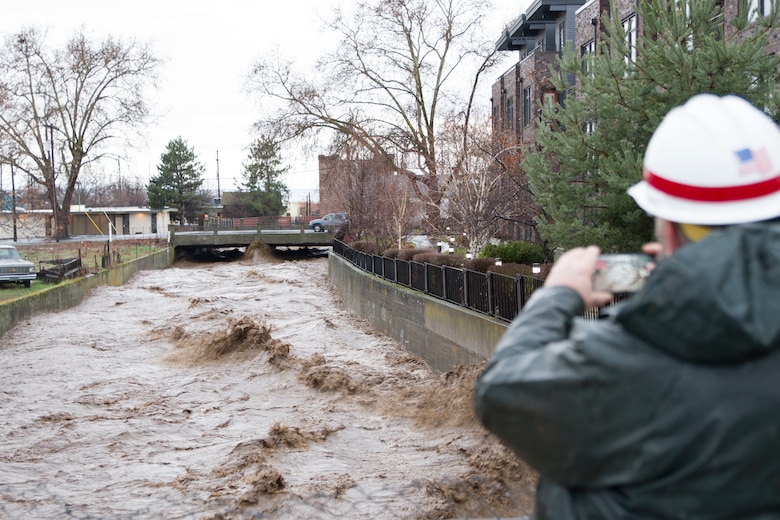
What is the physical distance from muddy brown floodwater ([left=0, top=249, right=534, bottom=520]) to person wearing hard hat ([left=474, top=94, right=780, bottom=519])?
8007mm

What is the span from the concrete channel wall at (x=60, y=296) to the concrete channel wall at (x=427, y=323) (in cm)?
996

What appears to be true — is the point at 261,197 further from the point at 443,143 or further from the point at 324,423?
the point at 324,423

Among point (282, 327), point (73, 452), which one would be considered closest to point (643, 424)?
point (73, 452)

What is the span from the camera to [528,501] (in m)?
9.50

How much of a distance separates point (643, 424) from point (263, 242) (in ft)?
204

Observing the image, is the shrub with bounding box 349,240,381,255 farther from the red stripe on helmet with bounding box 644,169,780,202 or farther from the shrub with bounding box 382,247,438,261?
the red stripe on helmet with bounding box 644,169,780,202

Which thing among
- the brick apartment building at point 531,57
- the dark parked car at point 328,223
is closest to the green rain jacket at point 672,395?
the brick apartment building at point 531,57

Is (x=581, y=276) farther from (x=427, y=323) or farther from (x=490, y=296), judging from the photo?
(x=427, y=323)

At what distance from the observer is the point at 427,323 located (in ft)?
62.0

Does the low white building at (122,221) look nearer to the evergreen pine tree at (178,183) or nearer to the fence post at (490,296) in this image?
Answer: the evergreen pine tree at (178,183)

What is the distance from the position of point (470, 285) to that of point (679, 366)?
599 inches

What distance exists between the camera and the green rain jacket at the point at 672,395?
4.66 feet

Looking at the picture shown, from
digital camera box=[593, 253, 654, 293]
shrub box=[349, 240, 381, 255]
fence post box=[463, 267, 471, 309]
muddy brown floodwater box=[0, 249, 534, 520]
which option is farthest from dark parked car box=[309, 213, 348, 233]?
digital camera box=[593, 253, 654, 293]

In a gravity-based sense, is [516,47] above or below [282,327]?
above
